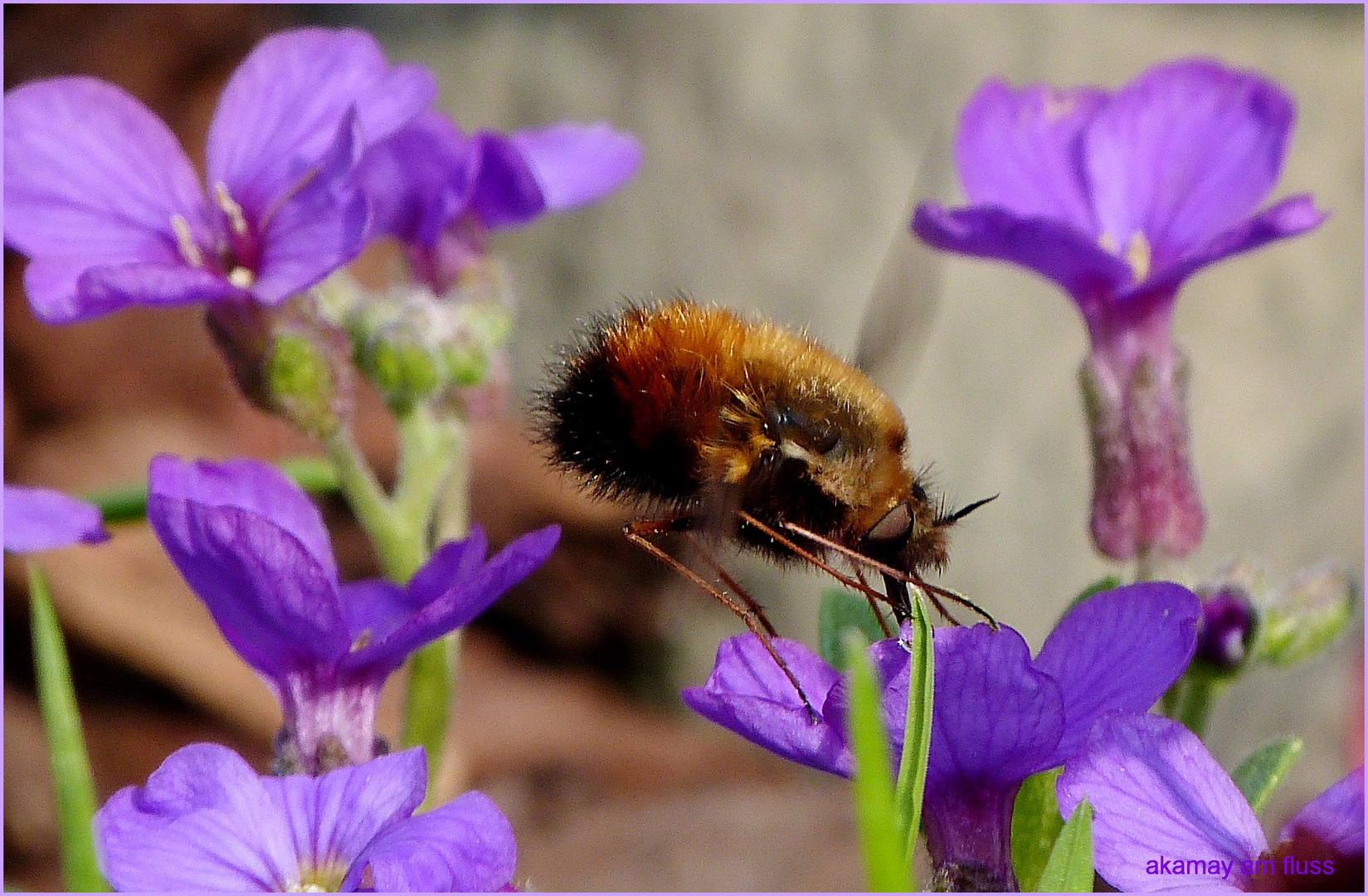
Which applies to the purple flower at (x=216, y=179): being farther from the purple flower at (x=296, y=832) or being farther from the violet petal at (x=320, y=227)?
the purple flower at (x=296, y=832)

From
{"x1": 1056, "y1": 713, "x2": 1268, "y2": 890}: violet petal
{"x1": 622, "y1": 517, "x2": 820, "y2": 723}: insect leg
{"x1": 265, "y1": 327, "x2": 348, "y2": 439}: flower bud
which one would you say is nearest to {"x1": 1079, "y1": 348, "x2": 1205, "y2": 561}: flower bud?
{"x1": 622, "y1": 517, "x2": 820, "y2": 723}: insect leg

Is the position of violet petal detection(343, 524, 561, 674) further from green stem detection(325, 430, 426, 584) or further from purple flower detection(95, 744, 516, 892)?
green stem detection(325, 430, 426, 584)

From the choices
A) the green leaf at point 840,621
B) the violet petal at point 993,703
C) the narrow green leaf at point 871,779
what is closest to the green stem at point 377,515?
the green leaf at point 840,621

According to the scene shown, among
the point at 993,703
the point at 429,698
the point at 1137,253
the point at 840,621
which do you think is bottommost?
the point at 429,698

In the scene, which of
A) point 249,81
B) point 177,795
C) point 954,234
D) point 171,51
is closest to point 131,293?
point 249,81

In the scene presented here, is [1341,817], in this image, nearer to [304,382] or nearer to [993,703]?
[993,703]

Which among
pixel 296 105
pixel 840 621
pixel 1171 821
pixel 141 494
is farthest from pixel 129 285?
pixel 1171 821
